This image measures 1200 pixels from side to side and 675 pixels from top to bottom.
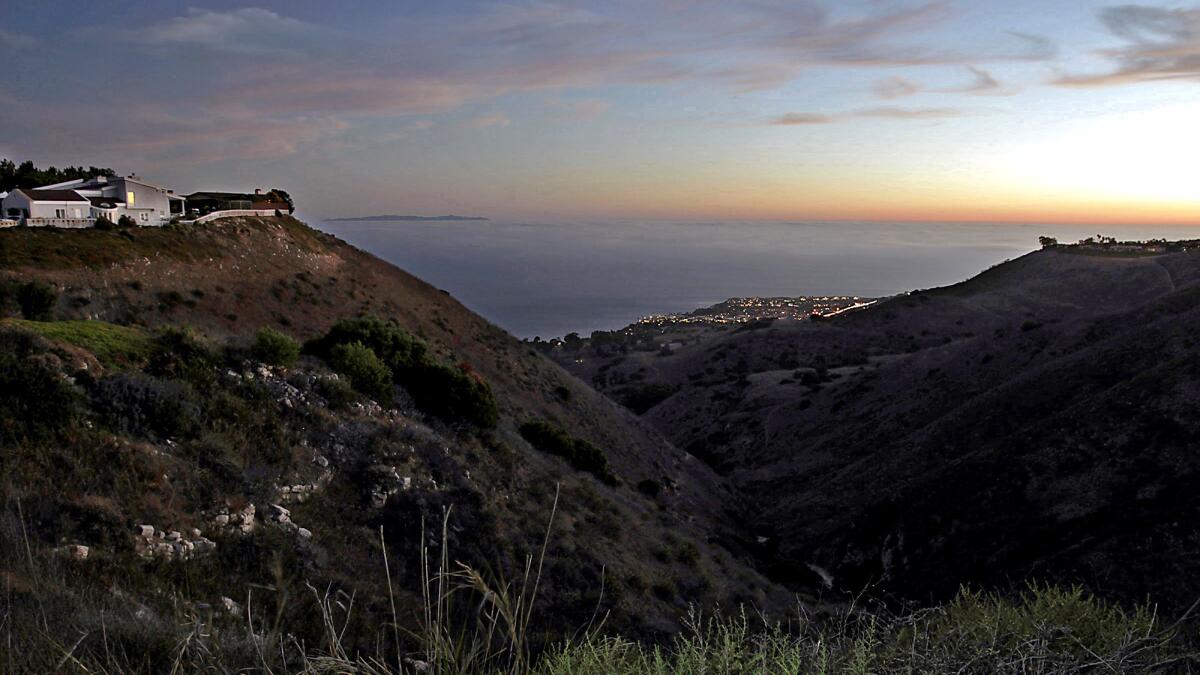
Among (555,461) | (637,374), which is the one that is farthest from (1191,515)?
(637,374)

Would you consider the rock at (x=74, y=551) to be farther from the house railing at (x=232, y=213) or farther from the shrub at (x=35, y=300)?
the house railing at (x=232, y=213)

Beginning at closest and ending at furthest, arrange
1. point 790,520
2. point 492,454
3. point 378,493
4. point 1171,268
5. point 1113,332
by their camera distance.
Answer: point 378,493 < point 492,454 < point 790,520 < point 1113,332 < point 1171,268

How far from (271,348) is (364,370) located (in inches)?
109

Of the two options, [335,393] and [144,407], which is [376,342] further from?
[144,407]

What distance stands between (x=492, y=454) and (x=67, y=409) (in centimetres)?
1049

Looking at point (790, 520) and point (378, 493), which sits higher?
point (378, 493)

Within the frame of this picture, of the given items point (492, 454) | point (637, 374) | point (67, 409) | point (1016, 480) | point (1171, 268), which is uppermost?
point (1171, 268)

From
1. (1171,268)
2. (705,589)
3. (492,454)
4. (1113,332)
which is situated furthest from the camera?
(1171,268)

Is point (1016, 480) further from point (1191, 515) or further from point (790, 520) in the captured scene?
point (790, 520)

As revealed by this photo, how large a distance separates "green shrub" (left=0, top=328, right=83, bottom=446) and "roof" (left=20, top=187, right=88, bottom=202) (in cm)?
4238

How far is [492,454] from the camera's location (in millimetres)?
19656

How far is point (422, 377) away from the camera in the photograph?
69.2 ft

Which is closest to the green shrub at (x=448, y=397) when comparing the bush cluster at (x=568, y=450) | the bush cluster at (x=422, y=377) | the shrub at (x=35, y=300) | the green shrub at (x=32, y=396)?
the bush cluster at (x=422, y=377)

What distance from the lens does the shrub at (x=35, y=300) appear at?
93.9ft
